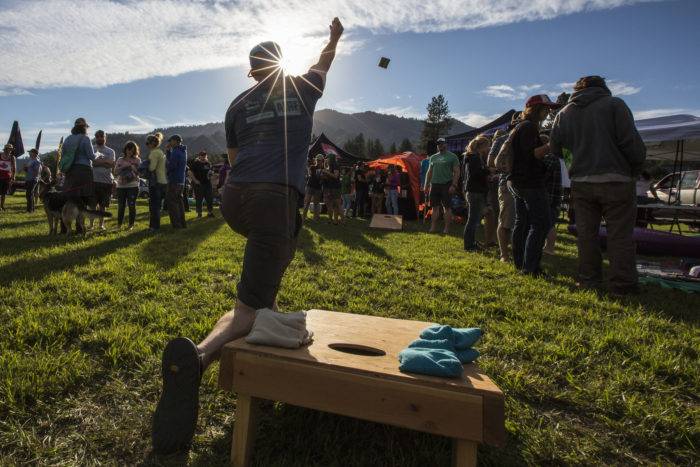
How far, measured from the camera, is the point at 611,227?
4352 mm

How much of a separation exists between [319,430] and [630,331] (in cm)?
265

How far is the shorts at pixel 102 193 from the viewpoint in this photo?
8133mm

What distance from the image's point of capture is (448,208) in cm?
920

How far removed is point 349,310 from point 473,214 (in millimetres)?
4039

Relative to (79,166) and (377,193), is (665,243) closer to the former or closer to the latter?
(377,193)

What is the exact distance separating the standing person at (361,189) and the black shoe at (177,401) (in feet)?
43.0

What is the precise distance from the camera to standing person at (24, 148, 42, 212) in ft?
42.3

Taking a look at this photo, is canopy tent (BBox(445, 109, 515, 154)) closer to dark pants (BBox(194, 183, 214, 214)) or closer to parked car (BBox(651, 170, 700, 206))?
parked car (BBox(651, 170, 700, 206))

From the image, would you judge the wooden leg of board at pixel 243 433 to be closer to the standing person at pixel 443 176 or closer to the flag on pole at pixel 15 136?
the standing person at pixel 443 176

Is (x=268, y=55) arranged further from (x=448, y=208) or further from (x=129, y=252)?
(x=448, y=208)

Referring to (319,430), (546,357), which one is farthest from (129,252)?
(546,357)

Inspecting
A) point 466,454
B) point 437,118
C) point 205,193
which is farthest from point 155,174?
point 437,118

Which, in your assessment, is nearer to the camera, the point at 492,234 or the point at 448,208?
the point at 492,234

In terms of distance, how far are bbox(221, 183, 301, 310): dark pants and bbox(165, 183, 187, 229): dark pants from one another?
7.21 m
